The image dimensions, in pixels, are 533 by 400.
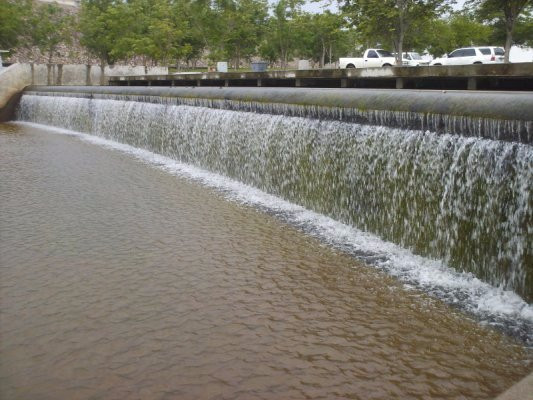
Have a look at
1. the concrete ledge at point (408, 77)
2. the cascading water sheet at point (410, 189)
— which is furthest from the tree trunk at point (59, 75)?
the cascading water sheet at point (410, 189)

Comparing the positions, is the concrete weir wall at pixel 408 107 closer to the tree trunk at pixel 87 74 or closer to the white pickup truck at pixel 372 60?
the white pickup truck at pixel 372 60

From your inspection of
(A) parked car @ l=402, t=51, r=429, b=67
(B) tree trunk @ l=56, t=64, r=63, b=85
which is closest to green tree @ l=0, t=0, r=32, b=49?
(B) tree trunk @ l=56, t=64, r=63, b=85

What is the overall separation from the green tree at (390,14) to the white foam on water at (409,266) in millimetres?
14789

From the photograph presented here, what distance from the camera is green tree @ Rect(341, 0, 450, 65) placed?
21.8 meters

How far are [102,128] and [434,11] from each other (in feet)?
47.1

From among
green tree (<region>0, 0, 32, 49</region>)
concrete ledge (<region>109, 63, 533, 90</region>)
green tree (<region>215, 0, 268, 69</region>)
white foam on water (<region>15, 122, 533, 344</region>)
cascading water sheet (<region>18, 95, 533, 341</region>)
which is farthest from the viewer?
green tree (<region>0, 0, 32, 49</region>)

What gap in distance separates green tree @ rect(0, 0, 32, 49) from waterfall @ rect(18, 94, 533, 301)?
32928 millimetres

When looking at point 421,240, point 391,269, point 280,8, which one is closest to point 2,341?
point 391,269

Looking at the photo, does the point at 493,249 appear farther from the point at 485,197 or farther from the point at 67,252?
the point at 67,252

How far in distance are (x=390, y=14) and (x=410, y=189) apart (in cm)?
1667

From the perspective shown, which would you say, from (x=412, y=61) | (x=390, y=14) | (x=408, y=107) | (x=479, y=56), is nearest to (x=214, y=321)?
(x=408, y=107)

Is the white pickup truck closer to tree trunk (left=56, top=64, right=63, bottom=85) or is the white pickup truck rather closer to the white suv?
the white suv

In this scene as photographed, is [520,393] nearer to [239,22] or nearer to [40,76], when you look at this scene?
[40,76]

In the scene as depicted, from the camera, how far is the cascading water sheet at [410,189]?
5.29m
